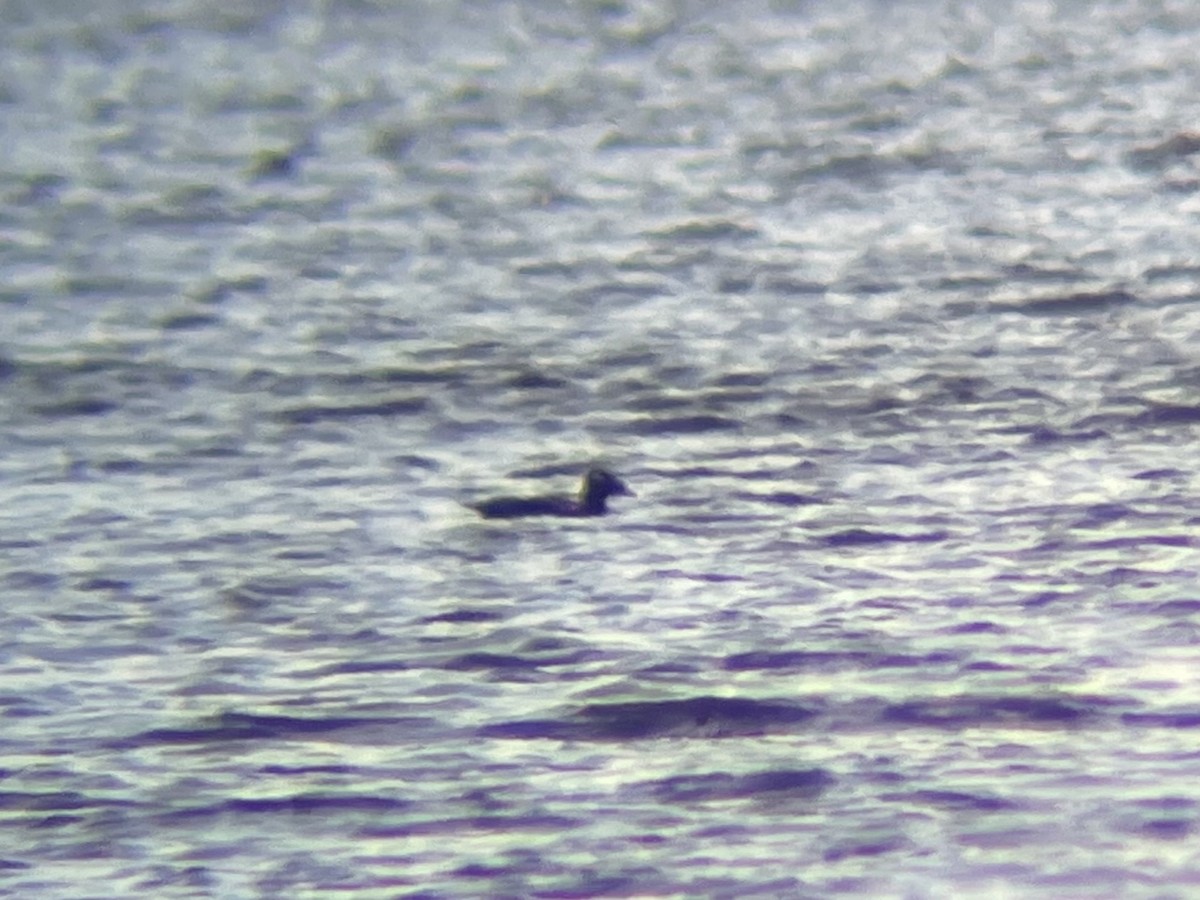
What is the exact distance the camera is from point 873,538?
577 mm

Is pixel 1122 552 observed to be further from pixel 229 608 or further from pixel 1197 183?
pixel 229 608

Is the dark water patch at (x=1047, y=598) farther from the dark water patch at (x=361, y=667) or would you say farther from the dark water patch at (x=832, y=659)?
the dark water patch at (x=361, y=667)

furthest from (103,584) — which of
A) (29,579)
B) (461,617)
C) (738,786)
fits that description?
(738,786)

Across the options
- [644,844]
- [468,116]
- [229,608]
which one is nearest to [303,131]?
[468,116]

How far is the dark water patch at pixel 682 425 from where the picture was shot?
574 mm

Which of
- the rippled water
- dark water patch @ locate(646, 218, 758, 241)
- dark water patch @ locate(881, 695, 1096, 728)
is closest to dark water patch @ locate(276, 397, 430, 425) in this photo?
the rippled water

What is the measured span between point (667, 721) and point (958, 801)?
Result: 11 centimetres

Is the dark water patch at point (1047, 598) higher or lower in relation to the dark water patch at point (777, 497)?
lower

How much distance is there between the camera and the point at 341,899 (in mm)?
564

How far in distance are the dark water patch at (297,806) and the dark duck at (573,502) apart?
0.11m

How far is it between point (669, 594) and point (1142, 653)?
17 centimetres

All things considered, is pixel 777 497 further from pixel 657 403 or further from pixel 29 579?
pixel 29 579

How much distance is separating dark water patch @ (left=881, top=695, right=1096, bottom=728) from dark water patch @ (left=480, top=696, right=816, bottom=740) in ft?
0.12

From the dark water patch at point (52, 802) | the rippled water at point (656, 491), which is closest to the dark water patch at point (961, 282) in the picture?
the rippled water at point (656, 491)
